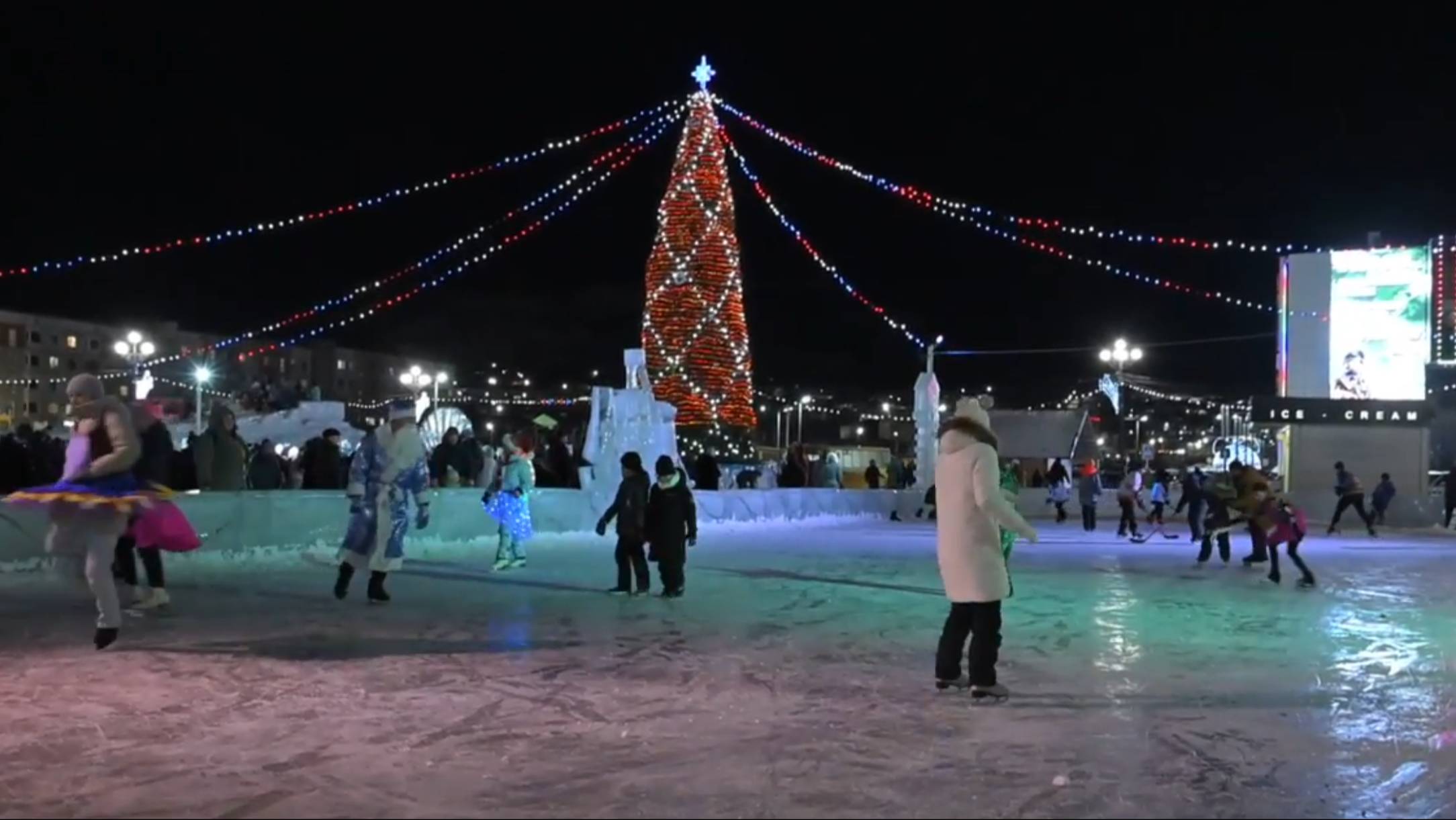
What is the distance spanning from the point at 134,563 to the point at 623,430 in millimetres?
10129

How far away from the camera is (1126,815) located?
4.29 metres

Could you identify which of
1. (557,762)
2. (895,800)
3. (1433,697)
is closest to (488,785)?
(557,762)

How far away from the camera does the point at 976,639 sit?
634 cm

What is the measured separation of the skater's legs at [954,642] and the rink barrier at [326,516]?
8486mm

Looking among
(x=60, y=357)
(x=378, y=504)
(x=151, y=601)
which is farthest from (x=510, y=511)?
(x=60, y=357)

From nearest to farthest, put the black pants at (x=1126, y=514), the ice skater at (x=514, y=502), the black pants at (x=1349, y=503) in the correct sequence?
the ice skater at (x=514, y=502), the black pants at (x=1126, y=514), the black pants at (x=1349, y=503)

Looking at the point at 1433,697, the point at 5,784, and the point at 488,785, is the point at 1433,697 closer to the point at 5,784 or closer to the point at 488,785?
the point at 488,785

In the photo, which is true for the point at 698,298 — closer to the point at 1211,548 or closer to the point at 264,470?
the point at 264,470

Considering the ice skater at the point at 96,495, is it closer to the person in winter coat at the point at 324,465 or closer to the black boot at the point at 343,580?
the black boot at the point at 343,580

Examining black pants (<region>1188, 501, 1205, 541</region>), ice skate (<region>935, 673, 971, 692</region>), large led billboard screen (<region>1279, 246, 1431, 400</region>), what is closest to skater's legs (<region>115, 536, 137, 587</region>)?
ice skate (<region>935, 673, 971, 692</region>)

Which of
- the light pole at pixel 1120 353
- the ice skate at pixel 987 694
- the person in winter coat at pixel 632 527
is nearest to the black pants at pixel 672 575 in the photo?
the person in winter coat at pixel 632 527

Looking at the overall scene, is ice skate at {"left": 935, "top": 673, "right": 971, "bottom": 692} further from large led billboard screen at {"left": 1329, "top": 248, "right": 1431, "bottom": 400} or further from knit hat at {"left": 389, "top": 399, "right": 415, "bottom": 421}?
large led billboard screen at {"left": 1329, "top": 248, "right": 1431, "bottom": 400}

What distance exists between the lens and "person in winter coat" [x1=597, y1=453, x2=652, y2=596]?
422 inches

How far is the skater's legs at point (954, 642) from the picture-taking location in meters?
6.37
